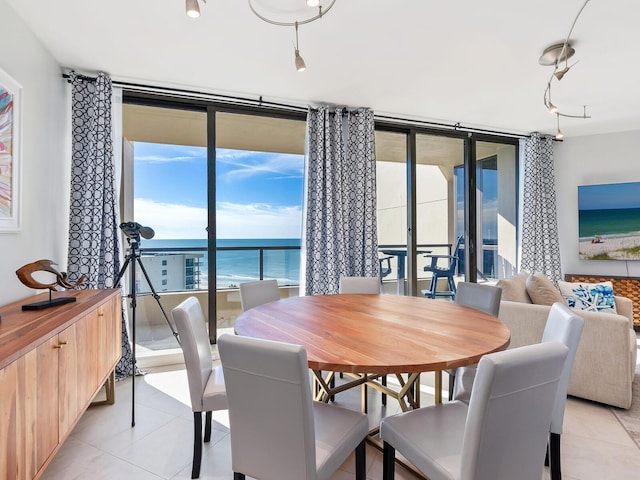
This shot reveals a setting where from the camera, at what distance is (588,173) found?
474cm

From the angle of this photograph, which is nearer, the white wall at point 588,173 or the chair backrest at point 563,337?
the chair backrest at point 563,337

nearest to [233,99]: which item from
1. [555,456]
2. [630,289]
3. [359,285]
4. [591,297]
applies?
[359,285]

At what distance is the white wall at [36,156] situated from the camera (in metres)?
2.05

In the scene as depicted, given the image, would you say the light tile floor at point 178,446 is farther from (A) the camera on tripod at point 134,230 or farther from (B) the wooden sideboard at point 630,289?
(B) the wooden sideboard at point 630,289

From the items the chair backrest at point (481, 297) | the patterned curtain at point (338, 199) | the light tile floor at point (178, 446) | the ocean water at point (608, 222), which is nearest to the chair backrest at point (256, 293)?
the light tile floor at point (178, 446)

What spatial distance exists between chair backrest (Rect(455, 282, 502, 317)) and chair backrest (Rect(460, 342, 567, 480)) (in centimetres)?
124

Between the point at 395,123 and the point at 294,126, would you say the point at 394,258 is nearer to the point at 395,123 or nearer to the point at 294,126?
the point at 395,123

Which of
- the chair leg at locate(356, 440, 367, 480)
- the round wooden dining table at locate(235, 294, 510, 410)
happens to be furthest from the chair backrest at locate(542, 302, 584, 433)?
the chair leg at locate(356, 440, 367, 480)

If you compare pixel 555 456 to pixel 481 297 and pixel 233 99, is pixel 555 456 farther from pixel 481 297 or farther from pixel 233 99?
pixel 233 99

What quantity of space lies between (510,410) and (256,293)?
1860 mm

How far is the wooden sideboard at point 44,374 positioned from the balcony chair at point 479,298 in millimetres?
2084

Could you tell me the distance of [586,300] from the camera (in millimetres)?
3117

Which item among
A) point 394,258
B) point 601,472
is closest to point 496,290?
point 601,472

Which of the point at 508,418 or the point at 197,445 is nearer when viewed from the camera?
the point at 508,418
